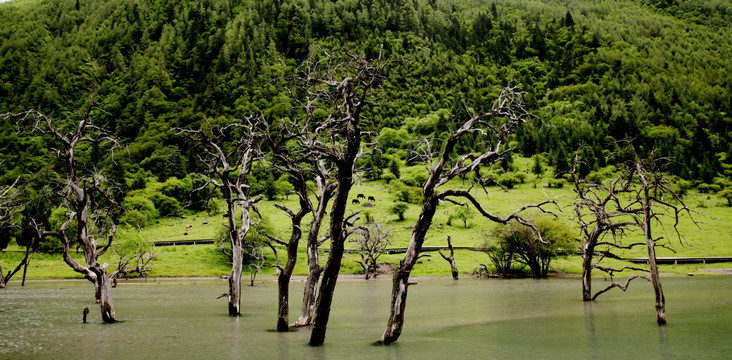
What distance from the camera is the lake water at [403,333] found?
16141mm

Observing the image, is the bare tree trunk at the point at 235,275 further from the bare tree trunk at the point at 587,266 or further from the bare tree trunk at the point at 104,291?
the bare tree trunk at the point at 587,266

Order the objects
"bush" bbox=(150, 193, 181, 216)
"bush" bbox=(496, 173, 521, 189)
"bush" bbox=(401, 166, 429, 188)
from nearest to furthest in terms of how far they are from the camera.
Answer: "bush" bbox=(150, 193, 181, 216) → "bush" bbox=(496, 173, 521, 189) → "bush" bbox=(401, 166, 429, 188)

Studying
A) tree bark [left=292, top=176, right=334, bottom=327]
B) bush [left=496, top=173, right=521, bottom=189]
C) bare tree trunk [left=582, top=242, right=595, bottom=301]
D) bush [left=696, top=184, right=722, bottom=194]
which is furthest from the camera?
bush [left=496, top=173, right=521, bottom=189]

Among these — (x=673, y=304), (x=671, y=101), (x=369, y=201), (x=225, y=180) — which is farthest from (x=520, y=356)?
(x=671, y=101)

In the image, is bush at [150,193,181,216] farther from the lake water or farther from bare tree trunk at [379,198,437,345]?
bare tree trunk at [379,198,437,345]

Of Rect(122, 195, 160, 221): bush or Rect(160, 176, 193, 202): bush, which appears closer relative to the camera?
Rect(122, 195, 160, 221): bush

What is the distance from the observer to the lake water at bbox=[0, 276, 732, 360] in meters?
16.1

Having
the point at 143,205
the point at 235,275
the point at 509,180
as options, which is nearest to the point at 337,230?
the point at 235,275

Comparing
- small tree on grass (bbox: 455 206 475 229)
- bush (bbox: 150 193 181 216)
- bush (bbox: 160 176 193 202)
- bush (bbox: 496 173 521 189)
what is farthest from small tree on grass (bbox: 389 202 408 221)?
bush (bbox: 160 176 193 202)

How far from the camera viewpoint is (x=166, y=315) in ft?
89.9

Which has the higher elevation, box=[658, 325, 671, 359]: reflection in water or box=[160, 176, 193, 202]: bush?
box=[160, 176, 193, 202]: bush

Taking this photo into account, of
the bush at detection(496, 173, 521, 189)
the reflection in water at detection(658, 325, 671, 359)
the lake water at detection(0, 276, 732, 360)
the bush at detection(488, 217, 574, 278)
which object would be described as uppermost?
the bush at detection(496, 173, 521, 189)

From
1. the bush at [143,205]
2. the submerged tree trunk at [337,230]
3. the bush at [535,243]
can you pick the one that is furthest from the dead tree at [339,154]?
the bush at [143,205]

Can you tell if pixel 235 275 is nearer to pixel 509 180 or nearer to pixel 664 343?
pixel 664 343
